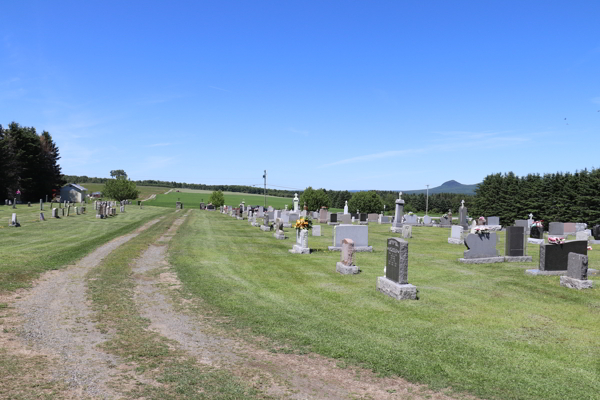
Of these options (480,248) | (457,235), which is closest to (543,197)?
(457,235)

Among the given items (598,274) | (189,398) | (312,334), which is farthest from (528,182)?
(189,398)

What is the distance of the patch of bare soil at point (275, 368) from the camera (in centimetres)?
545

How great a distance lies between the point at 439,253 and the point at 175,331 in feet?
51.5

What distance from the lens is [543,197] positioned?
46.8 metres

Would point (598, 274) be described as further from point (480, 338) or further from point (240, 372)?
point (240, 372)

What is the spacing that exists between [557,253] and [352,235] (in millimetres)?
8960

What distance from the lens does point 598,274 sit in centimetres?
1396

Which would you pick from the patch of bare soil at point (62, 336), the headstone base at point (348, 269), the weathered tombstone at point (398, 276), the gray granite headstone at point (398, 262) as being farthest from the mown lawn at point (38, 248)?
the gray granite headstone at point (398, 262)

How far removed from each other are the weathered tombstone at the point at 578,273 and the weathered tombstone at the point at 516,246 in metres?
4.79

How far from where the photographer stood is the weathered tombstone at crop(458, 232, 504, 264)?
1670cm

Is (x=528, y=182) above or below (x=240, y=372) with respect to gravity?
above

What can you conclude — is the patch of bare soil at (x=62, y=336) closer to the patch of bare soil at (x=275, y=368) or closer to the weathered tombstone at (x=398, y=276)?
the patch of bare soil at (x=275, y=368)

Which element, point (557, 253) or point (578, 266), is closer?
point (578, 266)

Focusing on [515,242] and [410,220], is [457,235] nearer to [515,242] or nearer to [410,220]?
[515,242]
